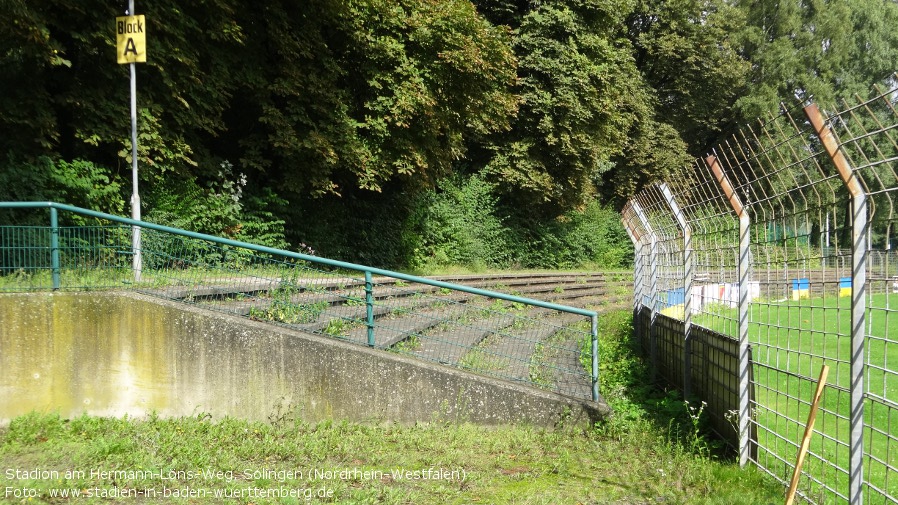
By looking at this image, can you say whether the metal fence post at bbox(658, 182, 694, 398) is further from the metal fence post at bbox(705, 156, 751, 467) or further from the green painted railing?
the metal fence post at bbox(705, 156, 751, 467)

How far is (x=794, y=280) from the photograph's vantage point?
4.84 metres

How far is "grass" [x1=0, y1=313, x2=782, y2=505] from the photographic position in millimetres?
5152

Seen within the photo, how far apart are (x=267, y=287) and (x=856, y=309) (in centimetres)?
563

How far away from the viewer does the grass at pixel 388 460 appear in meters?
5.15

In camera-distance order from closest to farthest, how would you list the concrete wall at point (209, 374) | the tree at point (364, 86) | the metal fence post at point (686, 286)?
→ the concrete wall at point (209, 374) < the metal fence post at point (686, 286) < the tree at point (364, 86)

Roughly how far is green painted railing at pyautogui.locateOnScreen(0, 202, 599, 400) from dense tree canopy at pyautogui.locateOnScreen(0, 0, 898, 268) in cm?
381

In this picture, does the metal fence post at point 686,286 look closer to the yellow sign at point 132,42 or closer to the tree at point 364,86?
the yellow sign at point 132,42

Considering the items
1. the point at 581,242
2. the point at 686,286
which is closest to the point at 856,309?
the point at 686,286

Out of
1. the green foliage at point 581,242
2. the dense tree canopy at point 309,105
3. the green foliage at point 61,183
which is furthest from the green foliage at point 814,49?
the green foliage at point 61,183

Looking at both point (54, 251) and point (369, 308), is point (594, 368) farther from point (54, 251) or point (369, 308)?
point (54, 251)

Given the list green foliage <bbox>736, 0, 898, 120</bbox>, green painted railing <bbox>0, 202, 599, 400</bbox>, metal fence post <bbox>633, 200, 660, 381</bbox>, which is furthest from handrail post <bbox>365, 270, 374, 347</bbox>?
green foliage <bbox>736, 0, 898, 120</bbox>

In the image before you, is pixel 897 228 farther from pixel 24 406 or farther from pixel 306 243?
pixel 306 243

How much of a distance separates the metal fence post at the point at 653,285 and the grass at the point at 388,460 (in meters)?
1.82

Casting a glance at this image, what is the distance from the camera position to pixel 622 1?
26.0m
